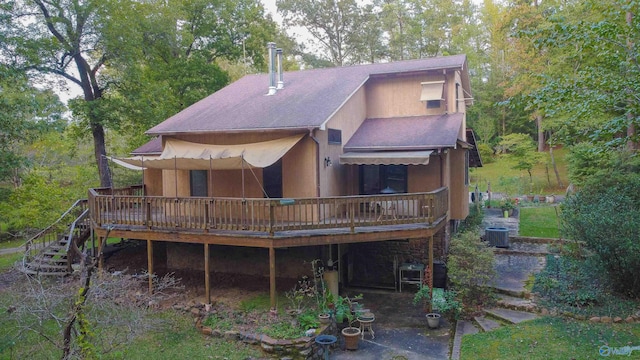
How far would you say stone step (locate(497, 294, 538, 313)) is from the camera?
10.4 m

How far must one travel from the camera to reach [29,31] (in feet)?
57.5

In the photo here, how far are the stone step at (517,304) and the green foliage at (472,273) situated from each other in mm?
381

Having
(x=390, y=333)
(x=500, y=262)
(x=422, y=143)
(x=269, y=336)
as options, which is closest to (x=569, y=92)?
(x=422, y=143)

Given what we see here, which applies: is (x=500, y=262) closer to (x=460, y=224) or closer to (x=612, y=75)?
(x=460, y=224)

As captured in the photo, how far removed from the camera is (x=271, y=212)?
10.5 m

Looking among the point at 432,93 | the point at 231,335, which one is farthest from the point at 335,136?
the point at 231,335

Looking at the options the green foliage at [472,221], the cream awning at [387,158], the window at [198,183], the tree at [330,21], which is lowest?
the green foliage at [472,221]

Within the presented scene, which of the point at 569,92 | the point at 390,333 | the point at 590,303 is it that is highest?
the point at 569,92

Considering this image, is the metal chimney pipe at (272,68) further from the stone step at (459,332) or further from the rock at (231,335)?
the stone step at (459,332)

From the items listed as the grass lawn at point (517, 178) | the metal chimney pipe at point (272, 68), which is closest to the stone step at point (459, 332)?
the metal chimney pipe at point (272, 68)

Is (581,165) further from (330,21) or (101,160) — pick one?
(330,21)

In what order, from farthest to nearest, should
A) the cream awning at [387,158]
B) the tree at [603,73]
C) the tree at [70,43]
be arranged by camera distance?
the tree at [70,43] < the cream awning at [387,158] < the tree at [603,73]

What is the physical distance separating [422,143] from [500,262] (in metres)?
5.22

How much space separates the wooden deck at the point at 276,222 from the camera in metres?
10.7
